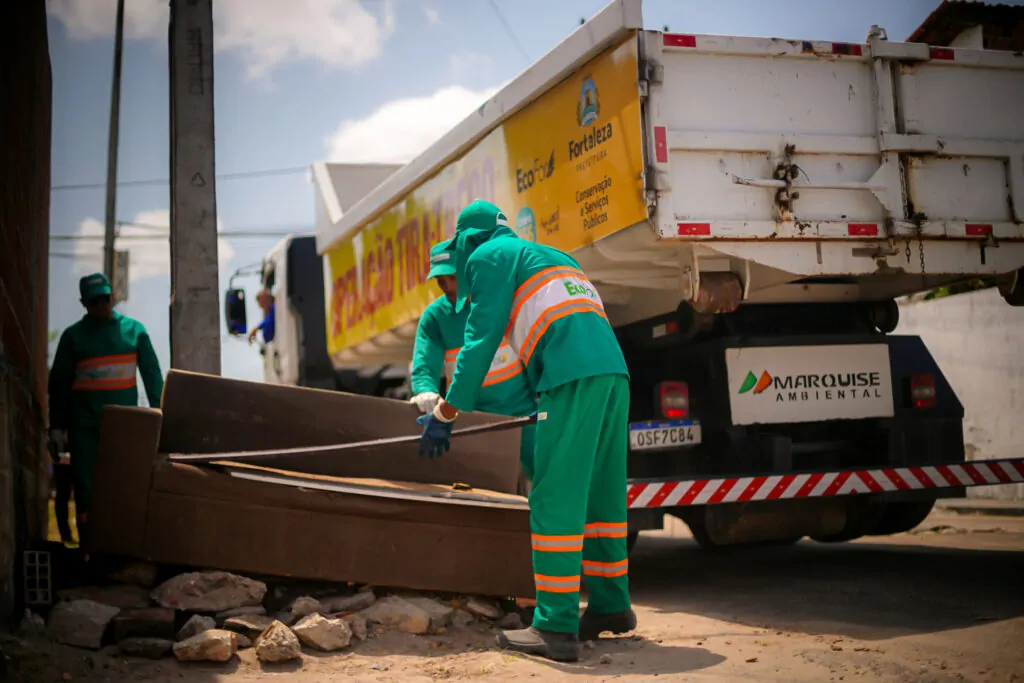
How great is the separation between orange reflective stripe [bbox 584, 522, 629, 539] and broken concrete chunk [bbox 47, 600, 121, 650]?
5.70 feet

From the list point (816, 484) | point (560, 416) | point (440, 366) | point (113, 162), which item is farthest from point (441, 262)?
point (113, 162)

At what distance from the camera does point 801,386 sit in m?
5.73

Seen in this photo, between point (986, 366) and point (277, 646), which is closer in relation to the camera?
point (277, 646)

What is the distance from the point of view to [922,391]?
599cm

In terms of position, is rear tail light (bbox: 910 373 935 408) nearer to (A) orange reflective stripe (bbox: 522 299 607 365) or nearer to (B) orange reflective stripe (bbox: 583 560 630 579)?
(B) orange reflective stripe (bbox: 583 560 630 579)

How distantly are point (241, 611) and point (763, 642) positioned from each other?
1.97 metres

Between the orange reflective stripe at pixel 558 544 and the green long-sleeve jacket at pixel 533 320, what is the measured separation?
0.53 m

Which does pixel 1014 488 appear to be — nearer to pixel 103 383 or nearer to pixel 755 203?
pixel 755 203

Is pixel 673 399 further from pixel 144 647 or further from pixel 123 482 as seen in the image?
pixel 144 647

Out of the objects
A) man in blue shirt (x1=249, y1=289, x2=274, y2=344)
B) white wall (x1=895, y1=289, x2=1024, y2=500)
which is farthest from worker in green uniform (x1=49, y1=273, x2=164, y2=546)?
white wall (x1=895, y1=289, x2=1024, y2=500)

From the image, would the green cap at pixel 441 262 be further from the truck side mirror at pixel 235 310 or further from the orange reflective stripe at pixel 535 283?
the truck side mirror at pixel 235 310

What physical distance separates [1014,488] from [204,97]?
331 inches

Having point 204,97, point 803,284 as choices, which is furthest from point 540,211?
point 204,97

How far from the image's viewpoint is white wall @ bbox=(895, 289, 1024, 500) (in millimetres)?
10375
